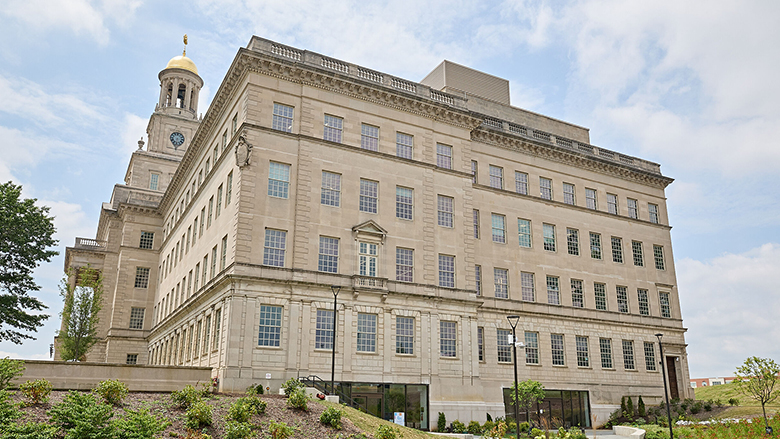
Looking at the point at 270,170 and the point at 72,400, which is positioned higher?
the point at 270,170

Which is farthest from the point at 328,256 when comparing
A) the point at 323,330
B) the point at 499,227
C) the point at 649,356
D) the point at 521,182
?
the point at 649,356

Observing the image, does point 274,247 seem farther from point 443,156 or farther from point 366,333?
point 443,156

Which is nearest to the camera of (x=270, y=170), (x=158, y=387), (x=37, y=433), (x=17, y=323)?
(x=37, y=433)

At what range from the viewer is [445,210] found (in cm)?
4262

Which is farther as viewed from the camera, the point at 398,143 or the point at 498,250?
the point at 498,250

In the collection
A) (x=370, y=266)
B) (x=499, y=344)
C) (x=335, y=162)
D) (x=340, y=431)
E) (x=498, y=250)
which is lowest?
(x=340, y=431)

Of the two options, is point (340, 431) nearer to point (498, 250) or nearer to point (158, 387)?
A: point (158, 387)

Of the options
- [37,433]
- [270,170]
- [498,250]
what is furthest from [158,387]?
[498,250]

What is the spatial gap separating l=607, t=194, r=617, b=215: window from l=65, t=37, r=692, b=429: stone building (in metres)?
0.14

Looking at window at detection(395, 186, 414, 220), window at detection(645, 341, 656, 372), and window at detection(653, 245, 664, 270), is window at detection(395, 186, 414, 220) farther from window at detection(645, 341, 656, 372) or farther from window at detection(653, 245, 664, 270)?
window at detection(653, 245, 664, 270)

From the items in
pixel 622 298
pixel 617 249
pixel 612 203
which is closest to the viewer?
pixel 622 298

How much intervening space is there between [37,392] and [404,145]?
27.5 metres

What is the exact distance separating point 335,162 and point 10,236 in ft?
96.3

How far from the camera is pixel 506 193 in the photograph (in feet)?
157
